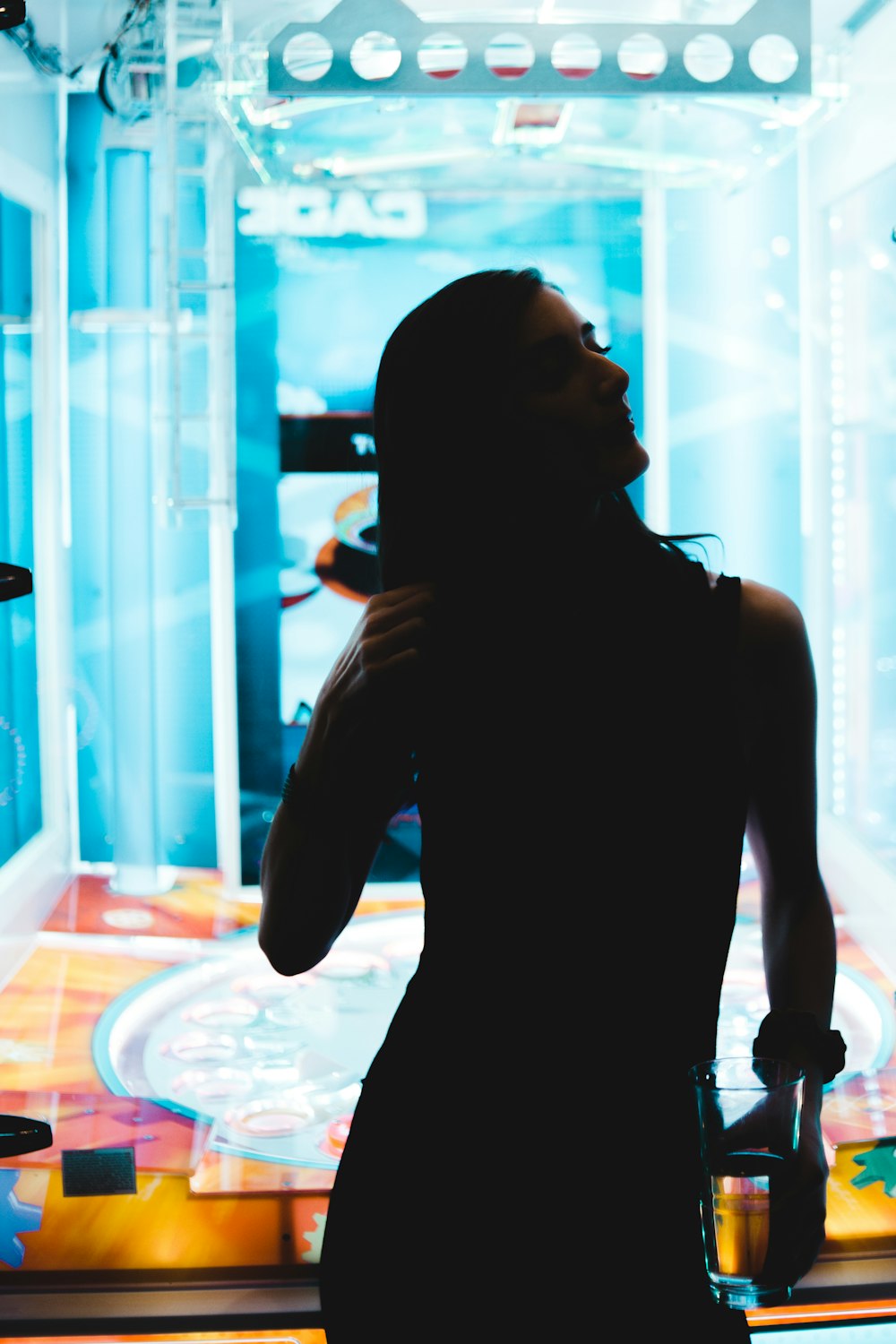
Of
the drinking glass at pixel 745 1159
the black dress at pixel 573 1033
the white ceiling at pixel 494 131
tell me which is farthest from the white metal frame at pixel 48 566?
the drinking glass at pixel 745 1159

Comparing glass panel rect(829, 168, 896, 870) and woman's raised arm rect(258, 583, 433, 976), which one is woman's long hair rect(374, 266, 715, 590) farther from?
glass panel rect(829, 168, 896, 870)

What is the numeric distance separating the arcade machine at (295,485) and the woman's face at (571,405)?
3.09 feet

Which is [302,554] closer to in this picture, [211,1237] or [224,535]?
[224,535]

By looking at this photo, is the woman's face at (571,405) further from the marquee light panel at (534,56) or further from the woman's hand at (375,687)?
the marquee light panel at (534,56)

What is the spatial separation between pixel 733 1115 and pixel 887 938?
4.67ft

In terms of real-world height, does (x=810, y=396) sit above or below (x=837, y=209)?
below

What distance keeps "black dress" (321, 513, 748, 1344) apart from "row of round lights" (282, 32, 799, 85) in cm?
110

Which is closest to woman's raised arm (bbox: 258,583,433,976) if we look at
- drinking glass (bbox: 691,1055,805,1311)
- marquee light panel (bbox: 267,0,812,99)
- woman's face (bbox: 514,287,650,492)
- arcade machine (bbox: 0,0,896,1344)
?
woman's face (bbox: 514,287,650,492)

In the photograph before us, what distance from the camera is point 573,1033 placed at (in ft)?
3.09

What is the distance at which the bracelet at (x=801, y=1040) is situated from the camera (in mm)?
922

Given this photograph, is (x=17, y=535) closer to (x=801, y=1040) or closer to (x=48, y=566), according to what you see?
(x=48, y=566)

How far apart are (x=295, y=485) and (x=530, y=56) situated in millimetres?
827

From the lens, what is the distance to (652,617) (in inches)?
38.2

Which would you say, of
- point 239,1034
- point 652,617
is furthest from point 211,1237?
point 652,617
